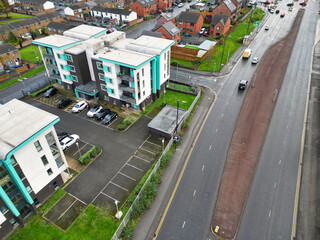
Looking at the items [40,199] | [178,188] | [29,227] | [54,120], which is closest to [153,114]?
[178,188]

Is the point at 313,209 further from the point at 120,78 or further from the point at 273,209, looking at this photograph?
the point at 120,78

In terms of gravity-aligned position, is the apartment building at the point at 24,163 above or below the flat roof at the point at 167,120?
above

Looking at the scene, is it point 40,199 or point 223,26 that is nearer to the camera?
point 40,199

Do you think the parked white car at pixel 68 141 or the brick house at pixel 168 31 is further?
the brick house at pixel 168 31

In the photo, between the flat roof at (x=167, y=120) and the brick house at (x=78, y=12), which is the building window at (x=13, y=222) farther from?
the brick house at (x=78, y=12)

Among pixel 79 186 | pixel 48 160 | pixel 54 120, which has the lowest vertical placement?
pixel 79 186

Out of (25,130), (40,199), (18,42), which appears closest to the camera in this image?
(25,130)

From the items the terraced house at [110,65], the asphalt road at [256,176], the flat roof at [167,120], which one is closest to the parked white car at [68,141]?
the terraced house at [110,65]
